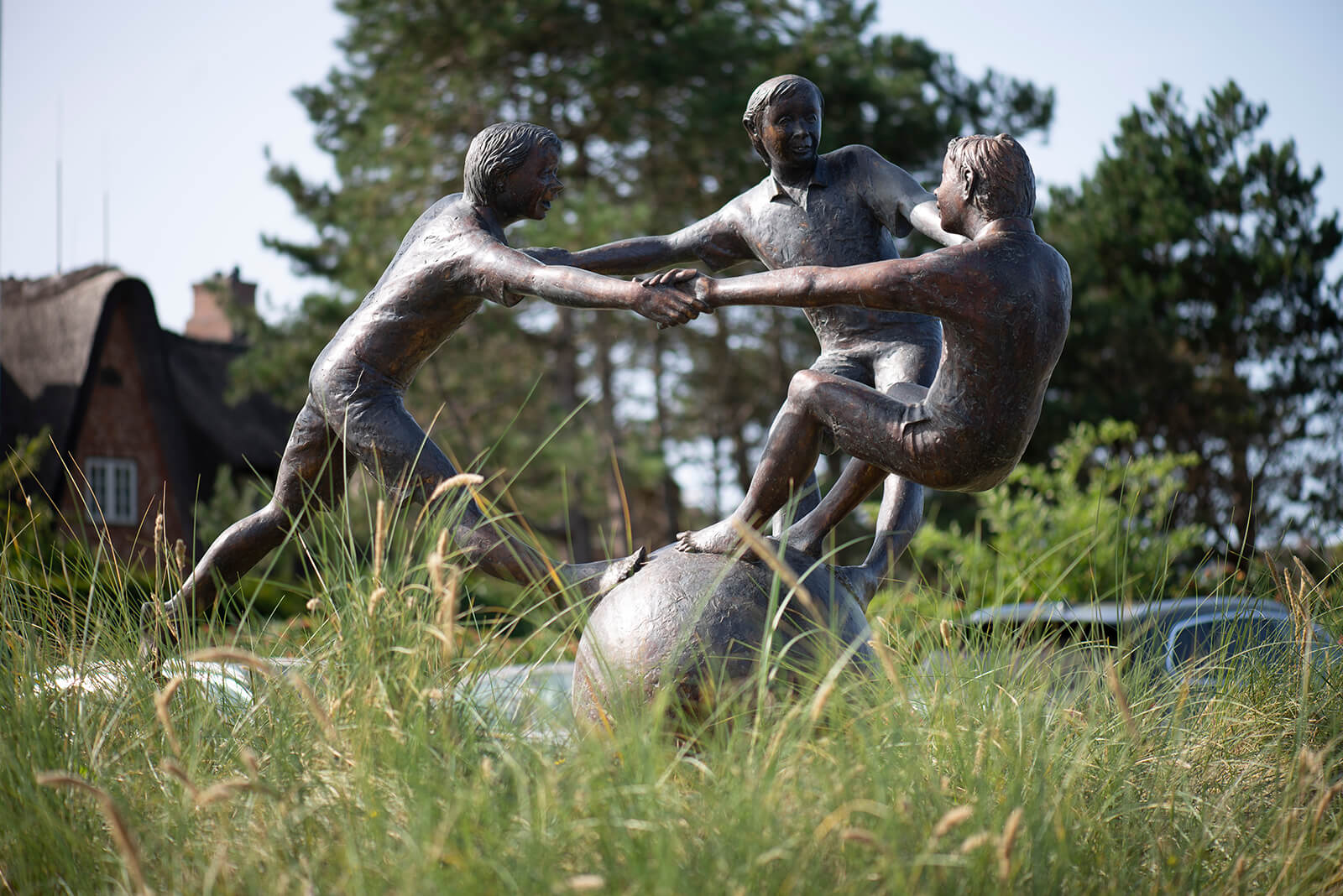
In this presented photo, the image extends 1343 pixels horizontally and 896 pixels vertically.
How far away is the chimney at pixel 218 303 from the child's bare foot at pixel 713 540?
1282cm

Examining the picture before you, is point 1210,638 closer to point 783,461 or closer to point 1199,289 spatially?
point 783,461

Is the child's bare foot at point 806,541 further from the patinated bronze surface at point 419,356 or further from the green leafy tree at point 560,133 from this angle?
the green leafy tree at point 560,133

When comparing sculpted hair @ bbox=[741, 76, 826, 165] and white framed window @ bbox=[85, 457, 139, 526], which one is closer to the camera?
sculpted hair @ bbox=[741, 76, 826, 165]

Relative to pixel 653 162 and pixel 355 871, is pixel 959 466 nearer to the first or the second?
pixel 355 871

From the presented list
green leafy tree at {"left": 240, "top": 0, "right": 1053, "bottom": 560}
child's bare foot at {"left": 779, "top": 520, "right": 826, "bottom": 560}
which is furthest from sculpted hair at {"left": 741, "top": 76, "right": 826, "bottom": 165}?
green leafy tree at {"left": 240, "top": 0, "right": 1053, "bottom": 560}

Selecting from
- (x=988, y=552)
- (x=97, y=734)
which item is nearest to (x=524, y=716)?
(x=97, y=734)

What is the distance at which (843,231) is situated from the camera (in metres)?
4.13

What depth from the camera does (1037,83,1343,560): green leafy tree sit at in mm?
17531

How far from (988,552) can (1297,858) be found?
7.59 meters

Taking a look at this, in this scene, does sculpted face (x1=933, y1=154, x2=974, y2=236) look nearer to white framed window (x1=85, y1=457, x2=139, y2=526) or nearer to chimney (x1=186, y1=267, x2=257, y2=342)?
chimney (x1=186, y1=267, x2=257, y2=342)

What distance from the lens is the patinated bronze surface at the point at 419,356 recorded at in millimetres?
3975

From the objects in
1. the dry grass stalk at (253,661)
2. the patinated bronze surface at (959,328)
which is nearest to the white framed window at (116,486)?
the patinated bronze surface at (959,328)

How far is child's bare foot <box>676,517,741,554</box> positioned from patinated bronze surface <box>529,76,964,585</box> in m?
0.36

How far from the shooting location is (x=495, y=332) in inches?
590
